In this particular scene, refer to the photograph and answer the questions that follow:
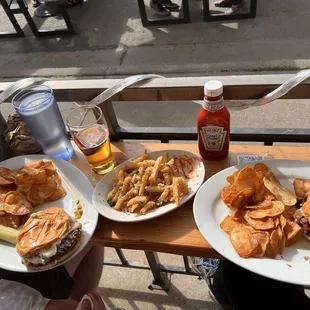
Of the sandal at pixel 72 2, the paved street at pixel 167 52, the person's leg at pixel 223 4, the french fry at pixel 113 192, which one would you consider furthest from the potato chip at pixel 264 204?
the sandal at pixel 72 2

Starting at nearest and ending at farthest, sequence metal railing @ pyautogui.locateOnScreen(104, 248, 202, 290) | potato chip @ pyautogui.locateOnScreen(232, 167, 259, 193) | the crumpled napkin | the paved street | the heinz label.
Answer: potato chip @ pyautogui.locateOnScreen(232, 167, 259, 193) → the heinz label → the crumpled napkin → metal railing @ pyautogui.locateOnScreen(104, 248, 202, 290) → the paved street

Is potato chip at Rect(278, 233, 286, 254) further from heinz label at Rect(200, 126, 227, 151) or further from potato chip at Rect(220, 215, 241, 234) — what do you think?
heinz label at Rect(200, 126, 227, 151)

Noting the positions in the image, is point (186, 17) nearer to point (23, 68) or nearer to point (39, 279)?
point (23, 68)

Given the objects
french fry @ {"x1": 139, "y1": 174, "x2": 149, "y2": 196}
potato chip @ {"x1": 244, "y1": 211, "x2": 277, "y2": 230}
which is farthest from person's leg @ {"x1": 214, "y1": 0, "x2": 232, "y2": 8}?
potato chip @ {"x1": 244, "y1": 211, "x2": 277, "y2": 230}

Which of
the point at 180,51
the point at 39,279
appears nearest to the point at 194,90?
the point at 39,279

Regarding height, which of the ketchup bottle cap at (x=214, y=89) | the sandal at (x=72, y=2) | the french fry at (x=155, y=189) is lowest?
the sandal at (x=72, y=2)

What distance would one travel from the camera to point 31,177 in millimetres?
951

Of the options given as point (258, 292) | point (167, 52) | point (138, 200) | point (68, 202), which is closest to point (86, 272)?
point (68, 202)

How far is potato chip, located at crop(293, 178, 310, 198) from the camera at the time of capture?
82 centimetres

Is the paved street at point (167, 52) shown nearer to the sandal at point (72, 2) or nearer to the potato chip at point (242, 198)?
the sandal at point (72, 2)

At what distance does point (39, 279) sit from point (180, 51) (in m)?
2.71

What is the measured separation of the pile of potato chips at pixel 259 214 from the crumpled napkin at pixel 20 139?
2.14ft

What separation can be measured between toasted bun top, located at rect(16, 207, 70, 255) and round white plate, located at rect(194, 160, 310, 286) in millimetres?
323

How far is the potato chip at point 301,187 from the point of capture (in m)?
0.82
